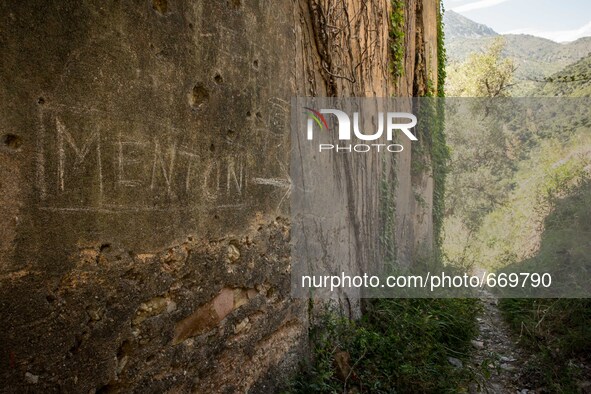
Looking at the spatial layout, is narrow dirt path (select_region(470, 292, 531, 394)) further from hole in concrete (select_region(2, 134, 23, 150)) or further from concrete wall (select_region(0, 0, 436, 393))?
hole in concrete (select_region(2, 134, 23, 150))

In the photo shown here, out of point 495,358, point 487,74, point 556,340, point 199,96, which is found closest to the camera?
point 199,96

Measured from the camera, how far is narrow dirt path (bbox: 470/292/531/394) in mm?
3992

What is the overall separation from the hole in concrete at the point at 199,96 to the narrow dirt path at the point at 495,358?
3250 millimetres

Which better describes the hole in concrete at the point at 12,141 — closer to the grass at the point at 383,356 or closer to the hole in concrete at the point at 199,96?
the hole in concrete at the point at 199,96

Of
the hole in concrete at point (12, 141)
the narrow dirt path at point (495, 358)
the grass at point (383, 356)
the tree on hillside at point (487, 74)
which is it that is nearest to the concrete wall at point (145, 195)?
the hole in concrete at point (12, 141)

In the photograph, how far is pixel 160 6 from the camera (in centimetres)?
208

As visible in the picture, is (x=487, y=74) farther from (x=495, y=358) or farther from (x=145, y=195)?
(x=145, y=195)

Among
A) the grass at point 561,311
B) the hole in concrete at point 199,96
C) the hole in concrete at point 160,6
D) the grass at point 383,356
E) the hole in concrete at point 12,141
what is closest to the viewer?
the hole in concrete at point 12,141

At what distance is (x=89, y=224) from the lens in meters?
1.77

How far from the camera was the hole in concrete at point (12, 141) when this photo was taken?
1489 millimetres

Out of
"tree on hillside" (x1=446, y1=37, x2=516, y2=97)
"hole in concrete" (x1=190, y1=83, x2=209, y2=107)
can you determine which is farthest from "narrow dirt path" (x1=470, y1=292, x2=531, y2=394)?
"tree on hillside" (x1=446, y1=37, x2=516, y2=97)

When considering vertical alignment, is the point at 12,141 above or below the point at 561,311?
above

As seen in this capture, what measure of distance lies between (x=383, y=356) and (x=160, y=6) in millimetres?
3227

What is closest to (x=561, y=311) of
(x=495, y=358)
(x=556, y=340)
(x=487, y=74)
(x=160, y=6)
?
(x=556, y=340)
